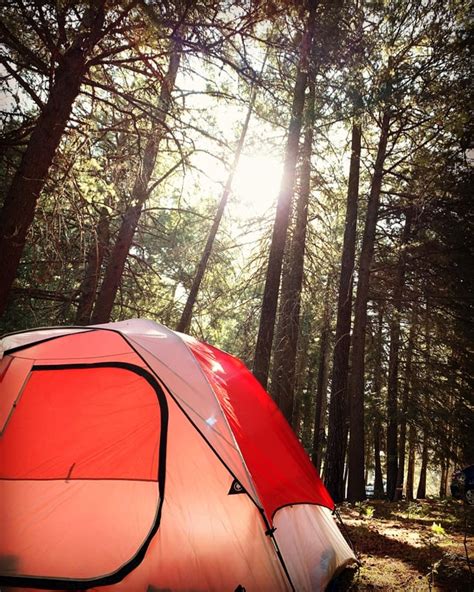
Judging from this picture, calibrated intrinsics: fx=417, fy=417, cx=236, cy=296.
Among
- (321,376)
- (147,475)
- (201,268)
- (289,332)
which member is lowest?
(147,475)

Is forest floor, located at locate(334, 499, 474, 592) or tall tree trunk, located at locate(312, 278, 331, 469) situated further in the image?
tall tree trunk, located at locate(312, 278, 331, 469)

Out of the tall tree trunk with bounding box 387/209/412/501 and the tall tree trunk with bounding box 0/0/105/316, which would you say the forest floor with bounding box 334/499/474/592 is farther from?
the tall tree trunk with bounding box 387/209/412/501

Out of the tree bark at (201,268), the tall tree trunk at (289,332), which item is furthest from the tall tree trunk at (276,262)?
the tree bark at (201,268)

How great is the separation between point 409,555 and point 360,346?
6042 millimetres

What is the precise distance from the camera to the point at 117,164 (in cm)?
584

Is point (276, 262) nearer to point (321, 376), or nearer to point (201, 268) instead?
point (201, 268)

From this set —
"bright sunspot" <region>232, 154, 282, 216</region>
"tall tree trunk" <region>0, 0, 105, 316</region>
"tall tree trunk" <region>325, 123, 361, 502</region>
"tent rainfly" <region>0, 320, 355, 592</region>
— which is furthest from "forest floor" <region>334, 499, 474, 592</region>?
"bright sunspot" <region>232, 154, 282, 216</region>

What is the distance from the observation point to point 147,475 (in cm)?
366

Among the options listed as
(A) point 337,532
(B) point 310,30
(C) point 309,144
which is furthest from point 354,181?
(A) point 337,532

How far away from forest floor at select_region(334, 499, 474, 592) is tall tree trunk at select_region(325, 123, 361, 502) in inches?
65.2

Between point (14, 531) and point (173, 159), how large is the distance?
694 cm

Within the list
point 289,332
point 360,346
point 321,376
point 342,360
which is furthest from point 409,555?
point 321,376

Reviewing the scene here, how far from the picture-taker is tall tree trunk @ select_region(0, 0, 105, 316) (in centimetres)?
432

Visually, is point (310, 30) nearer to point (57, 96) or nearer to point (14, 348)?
point (57, 96)
